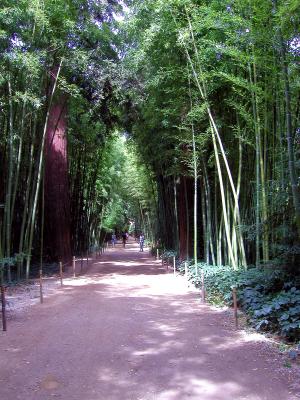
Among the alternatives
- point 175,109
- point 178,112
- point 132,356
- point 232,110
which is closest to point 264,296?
point 132,356

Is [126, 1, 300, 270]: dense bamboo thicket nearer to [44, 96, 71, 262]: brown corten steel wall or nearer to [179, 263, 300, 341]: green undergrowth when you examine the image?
[179, 263, 300, 341]: green undergrowth

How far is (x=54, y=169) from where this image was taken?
1258cm

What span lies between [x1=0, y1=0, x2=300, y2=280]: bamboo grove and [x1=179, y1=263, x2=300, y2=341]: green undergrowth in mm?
284

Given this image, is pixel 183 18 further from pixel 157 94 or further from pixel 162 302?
pixel 162 302

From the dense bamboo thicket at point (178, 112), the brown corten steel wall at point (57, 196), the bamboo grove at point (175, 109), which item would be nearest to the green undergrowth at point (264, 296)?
the dense bamboo thicket at point (178, 112)

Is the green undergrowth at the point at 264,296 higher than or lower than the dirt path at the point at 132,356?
higher

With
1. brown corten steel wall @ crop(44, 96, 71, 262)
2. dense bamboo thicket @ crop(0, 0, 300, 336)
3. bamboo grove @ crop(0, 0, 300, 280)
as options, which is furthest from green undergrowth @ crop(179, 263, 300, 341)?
brown corten steel wall @ crop(44, 96, 71, 262)

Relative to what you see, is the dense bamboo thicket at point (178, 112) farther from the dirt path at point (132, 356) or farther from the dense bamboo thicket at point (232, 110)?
the dirt path at point (132, 356)

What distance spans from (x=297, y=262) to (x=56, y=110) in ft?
28.6

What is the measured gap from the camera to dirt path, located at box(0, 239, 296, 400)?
3.27 metres

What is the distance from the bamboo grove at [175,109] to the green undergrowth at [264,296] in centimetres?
28

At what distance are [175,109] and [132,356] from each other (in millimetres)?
5685

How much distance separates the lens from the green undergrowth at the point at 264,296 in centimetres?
447

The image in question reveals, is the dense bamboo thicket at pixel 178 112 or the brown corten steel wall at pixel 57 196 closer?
the dense bamboo thicket at pixel 178 112
